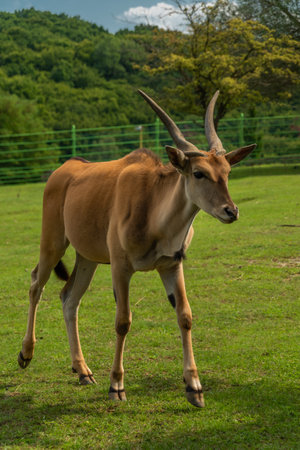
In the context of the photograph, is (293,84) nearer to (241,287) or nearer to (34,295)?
(241,287)

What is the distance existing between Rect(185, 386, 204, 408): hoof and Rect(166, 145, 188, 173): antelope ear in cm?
149

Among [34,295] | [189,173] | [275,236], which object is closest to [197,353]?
[34,295]

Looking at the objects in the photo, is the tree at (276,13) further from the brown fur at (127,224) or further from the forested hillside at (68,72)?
the brown fur at (127,224)

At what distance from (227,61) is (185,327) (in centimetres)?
2187

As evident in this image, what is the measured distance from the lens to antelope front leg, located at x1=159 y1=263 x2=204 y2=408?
418 centimetres

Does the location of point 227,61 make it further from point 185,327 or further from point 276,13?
point 185,327

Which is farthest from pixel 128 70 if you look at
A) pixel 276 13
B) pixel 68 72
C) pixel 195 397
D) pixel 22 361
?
pixel 195 397

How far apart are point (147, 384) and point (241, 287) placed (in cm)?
283

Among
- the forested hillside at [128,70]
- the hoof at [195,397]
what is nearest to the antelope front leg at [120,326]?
the hoof at [195,397]

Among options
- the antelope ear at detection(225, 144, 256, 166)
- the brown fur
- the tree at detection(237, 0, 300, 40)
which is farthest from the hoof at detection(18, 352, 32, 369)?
the tree at detection(237, 0, 300, 40)

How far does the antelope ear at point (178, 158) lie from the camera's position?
3.92 m

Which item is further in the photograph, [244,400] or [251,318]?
[251,318]

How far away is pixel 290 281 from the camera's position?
7.29 m

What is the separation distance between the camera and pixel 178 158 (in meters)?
3.99
